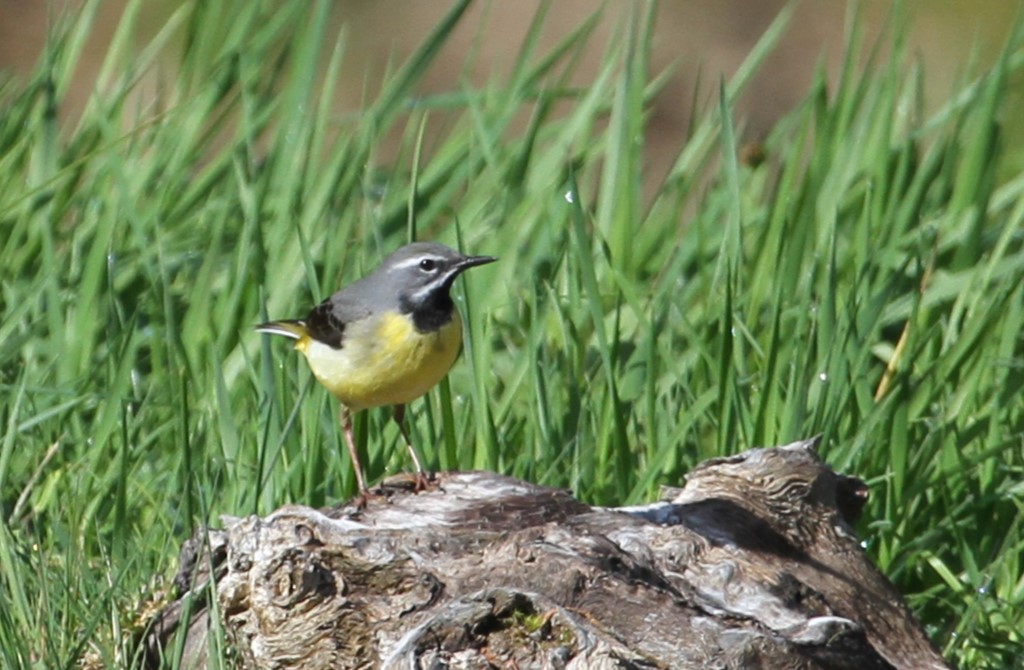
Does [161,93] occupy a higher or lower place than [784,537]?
higher

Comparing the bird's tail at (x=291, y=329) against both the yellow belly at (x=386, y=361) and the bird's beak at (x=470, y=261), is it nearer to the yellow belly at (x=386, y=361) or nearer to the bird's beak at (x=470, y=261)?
the yellow belly at (x=386, y=361)

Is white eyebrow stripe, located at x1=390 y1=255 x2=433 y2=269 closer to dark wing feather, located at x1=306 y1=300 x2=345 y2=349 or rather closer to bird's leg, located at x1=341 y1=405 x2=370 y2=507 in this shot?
dark wing feather, located at x1=306 y1=300 x2=345 y2=349

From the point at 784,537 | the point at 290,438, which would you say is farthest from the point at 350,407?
the point at 784,537

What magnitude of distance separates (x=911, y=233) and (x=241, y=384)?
224cm

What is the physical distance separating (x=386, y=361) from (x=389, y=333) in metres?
0.13

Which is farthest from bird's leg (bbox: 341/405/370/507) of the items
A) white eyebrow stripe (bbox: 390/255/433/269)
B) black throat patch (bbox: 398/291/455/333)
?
white eyebrow stripe (bbox: 390/255/433/269)

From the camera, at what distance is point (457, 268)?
16.4ft

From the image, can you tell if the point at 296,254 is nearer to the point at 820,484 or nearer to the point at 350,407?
the point at 350,407

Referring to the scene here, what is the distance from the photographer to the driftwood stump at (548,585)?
3.34 m

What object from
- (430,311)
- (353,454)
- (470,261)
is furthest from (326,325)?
(353,454)

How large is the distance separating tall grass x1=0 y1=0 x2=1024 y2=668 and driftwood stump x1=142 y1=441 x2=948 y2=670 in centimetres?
35

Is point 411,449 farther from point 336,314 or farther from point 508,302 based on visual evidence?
point 508,302

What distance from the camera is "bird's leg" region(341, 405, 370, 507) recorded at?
425 cm

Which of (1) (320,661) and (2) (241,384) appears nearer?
(1) (320,661)
